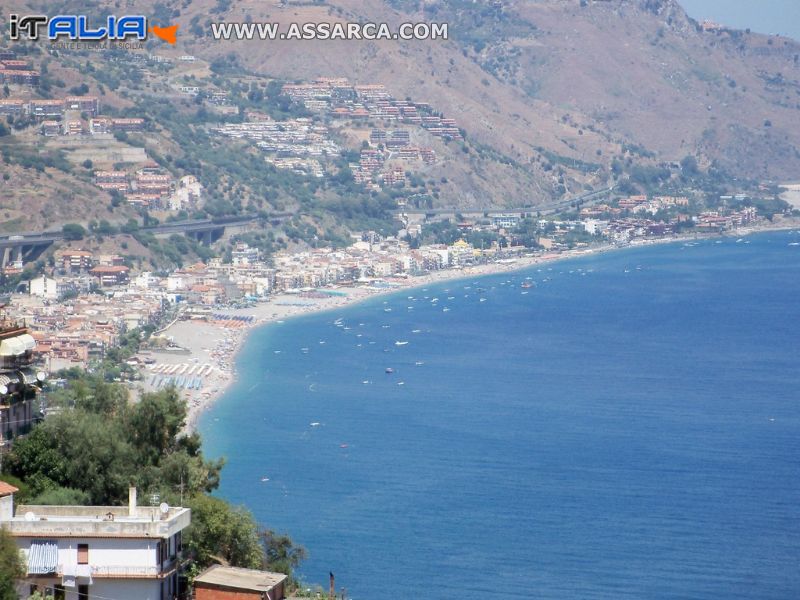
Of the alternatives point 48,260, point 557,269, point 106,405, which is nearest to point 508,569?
point 106,405

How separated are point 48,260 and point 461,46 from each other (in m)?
91.4

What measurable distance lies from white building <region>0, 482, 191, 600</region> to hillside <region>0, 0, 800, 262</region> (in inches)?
2242

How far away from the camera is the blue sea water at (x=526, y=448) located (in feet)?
91.3

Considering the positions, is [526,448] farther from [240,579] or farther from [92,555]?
[92,555]

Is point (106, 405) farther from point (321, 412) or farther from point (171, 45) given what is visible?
point (171, 45)

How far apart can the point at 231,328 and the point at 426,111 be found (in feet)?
192

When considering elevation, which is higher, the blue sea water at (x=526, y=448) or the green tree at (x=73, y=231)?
the green tree at (x=73, y=231)

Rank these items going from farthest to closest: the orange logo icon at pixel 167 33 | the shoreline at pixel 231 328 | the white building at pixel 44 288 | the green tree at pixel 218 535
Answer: the orange logo icon at pixel 167 33, the white building at pixel 44 288, the shoreline at pixel 231 328, the green tree at pixel 218 535

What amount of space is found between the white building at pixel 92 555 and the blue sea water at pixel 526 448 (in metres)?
13.8

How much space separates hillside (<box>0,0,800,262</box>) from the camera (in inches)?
3337

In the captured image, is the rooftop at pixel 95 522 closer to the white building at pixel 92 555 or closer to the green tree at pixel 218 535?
the white building at pixel 92 555

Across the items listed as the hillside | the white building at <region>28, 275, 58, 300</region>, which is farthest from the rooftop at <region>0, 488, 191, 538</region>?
the hillside

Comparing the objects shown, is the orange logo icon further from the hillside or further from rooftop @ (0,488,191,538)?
rooftop @ (0,488,191,538)

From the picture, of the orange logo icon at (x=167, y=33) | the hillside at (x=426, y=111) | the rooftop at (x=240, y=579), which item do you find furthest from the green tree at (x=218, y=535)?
the orange logo icon at (x=167, y=33)
